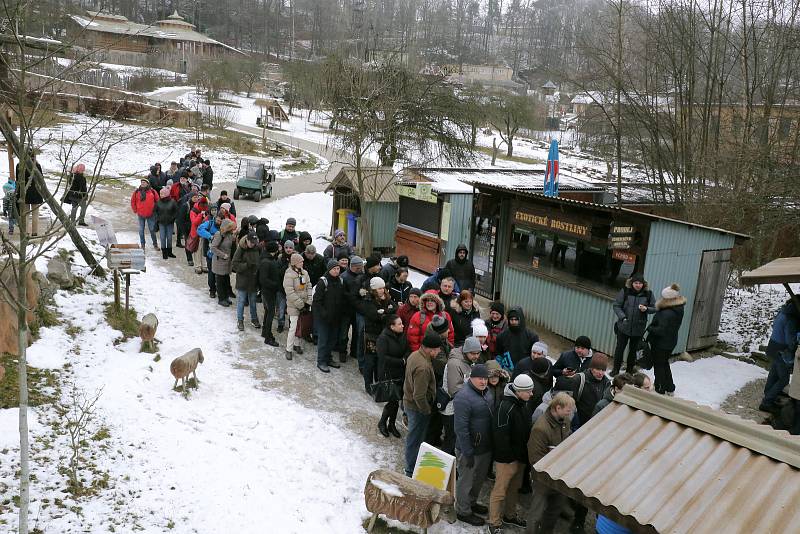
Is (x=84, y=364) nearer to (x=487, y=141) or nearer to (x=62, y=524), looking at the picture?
(x=62, y=524)

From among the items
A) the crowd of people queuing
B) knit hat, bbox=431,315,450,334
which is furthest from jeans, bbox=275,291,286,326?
knit hat, bbox=431,315,450,334

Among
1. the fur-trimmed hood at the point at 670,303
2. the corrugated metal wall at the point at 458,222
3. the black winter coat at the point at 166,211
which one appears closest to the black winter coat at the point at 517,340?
the fur-trimmed hood at the point at 670,303

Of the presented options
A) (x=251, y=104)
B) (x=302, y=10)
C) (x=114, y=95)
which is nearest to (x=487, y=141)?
(x=251, y=104)

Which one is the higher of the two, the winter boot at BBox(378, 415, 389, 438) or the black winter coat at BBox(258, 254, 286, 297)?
the black winter coat at BBox(258, 254, 286, 297)

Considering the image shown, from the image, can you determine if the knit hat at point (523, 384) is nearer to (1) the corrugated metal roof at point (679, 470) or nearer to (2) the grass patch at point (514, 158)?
(1) the corrugated metal roof at point (679, 470)

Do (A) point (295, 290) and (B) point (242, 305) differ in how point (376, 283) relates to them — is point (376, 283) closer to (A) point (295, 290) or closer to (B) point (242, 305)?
(A) point (295, 290)

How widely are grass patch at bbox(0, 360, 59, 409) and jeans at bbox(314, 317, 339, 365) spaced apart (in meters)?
3.27

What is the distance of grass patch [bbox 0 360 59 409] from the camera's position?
6.67 metres

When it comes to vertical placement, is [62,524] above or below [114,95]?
below

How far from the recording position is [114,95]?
42.3 m

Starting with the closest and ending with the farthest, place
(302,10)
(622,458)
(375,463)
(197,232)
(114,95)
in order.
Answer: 1. (622,458)
2. (375,463)
3. (197,232)
4. (114,95)
5. (302,10)

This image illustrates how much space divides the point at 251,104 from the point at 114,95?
17824mm

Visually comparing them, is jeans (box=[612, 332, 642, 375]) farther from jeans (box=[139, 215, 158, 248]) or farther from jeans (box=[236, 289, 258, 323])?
jeans (box=[139, 215, 158, 248])

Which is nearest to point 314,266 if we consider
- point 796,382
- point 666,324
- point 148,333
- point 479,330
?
point 148,333
